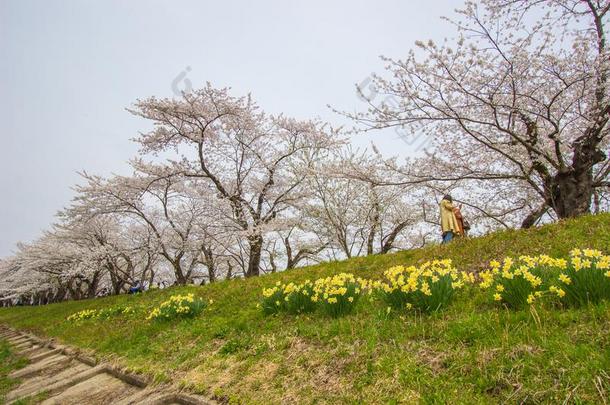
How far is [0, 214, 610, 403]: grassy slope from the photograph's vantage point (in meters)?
2.46

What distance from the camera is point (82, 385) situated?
525 cm

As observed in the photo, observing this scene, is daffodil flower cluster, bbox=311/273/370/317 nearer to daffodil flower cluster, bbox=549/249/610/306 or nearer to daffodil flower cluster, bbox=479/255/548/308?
daffodil flower cluster, bbox=479/255/548/308

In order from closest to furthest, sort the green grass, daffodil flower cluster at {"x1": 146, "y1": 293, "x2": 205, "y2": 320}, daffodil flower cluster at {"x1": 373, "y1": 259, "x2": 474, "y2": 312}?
1. daffodil flower cluster at {"x1": 373, "y1": 259, "x2": 474, "y2": 312}
2. the green grass
3. daffodil flower cluster at {"x1": 146, "y1": 293, "x2": 205, "y2": 320}

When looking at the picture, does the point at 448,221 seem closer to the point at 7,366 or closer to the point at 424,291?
the point at 424,291

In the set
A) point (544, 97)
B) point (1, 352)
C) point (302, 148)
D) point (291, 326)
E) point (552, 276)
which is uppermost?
point (302, 148)

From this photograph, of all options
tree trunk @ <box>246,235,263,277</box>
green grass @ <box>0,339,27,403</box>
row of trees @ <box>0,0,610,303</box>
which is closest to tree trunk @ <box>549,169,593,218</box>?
row of trees @ <box>0,0,610,303</box>

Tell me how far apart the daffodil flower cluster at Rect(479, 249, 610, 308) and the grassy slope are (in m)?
0.16

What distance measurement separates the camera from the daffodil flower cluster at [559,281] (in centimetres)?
314

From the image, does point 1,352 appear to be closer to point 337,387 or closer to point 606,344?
point 337,387

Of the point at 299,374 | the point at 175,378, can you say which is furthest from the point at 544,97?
the point at 175,378

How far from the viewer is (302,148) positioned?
18.7 meters

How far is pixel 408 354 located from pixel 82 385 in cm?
477

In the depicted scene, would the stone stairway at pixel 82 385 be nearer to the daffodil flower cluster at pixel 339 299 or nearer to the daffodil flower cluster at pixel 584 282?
the daffodil flower cluster at pixel 339 299

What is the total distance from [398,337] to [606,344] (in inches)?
62.5
